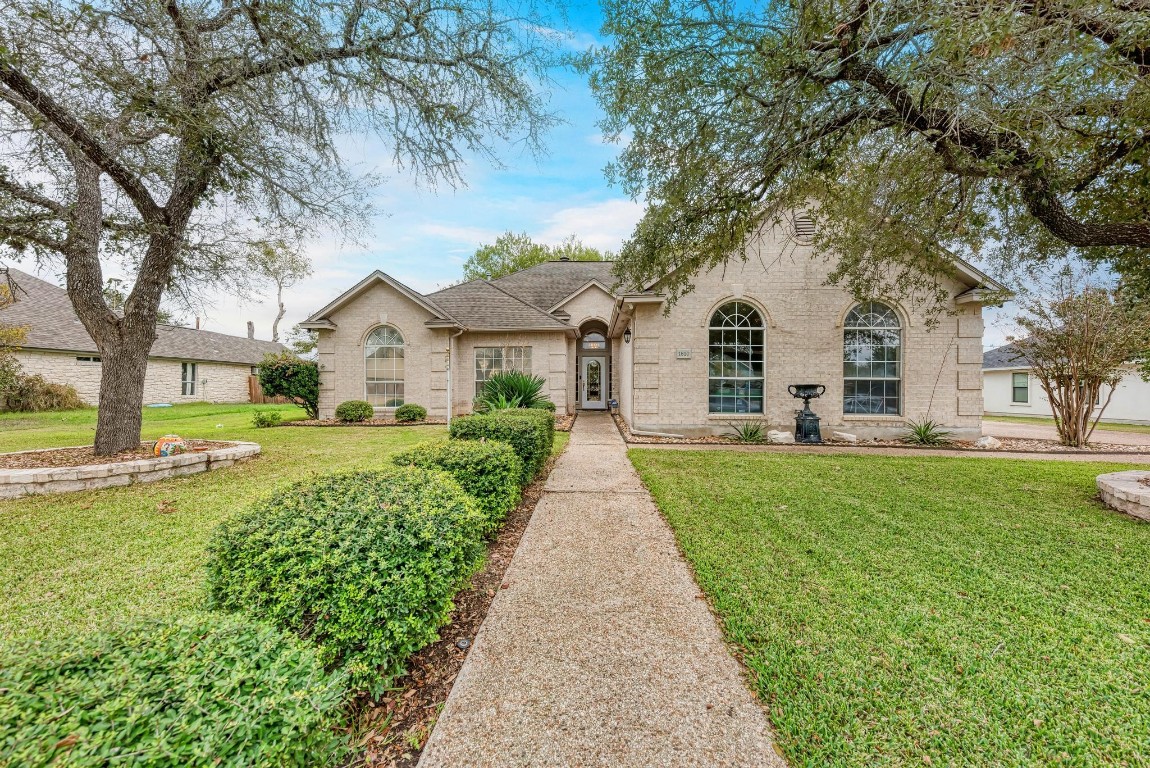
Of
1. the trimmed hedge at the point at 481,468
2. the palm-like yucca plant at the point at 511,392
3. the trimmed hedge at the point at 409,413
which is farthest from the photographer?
the trimmed hedge at the point at 409,413

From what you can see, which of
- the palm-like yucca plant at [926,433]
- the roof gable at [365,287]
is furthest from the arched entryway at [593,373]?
the palm-like yucca plant at [926,433]

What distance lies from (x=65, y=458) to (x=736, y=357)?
41.7ft

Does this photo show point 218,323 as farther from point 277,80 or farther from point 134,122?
point 277,80

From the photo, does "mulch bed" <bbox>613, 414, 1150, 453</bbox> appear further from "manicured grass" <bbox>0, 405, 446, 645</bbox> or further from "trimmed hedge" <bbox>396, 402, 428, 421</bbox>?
"trimmed hedge" <bbox>396, 402, 428, 421</bbox>

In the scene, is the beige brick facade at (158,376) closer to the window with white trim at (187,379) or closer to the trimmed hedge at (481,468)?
the window with white trim at (187,379)

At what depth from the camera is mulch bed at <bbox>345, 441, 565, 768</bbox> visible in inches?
73.5

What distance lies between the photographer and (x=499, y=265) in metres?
33.5

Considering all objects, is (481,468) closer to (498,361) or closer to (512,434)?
(512,434)

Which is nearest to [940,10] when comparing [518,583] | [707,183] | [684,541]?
[707,183]

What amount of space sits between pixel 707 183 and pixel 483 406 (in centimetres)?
617

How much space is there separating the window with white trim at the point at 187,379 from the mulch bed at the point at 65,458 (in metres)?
19.3

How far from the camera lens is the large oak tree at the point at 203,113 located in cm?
481

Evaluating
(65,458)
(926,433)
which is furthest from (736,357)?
(65,458)

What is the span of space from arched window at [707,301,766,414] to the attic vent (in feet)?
6.38
